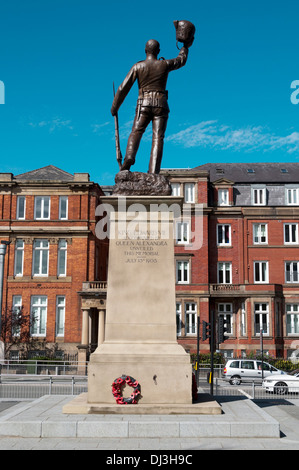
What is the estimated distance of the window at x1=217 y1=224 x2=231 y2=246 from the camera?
146 ft

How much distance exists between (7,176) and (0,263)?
23.3m

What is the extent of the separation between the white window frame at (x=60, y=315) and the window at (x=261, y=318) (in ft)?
51.1

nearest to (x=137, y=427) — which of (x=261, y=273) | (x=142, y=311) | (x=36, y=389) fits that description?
(x=142, y=311)

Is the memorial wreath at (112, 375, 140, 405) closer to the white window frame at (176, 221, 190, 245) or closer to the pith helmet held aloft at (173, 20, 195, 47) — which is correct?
the pith helmet held aloft at (173, 20, 195, 47)

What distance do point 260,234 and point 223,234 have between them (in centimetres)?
317

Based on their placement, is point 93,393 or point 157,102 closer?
point 93,393

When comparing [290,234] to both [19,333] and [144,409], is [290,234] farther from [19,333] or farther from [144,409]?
[144,409]

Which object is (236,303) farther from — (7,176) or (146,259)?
(146,259)

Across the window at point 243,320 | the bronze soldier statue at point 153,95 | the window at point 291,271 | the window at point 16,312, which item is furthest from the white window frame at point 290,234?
the bronze soldier statue at point 153,95

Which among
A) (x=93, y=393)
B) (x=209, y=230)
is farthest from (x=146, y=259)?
(x=209, y=230)

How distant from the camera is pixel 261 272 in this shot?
43.8 metres

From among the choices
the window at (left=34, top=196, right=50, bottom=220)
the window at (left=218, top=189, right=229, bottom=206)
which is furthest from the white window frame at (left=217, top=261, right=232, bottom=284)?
the window at (left=34, top=196, right=50, bottom=220)

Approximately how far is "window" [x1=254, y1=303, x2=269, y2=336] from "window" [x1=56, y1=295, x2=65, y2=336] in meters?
15.6

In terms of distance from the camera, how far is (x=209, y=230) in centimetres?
4434
